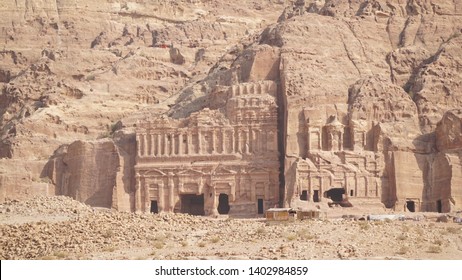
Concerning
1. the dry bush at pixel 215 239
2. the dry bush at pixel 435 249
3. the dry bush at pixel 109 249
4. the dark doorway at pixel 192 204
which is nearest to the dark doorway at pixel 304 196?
the dark doorway at pixel 192 204

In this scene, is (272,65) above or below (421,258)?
above

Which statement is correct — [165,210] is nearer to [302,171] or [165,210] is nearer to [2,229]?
[302,171]

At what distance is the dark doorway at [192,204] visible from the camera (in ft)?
331

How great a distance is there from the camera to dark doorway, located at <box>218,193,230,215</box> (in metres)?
101

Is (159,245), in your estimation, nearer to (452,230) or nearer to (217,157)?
(452,230)

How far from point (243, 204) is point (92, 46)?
159 feet

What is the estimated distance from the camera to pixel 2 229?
235ft

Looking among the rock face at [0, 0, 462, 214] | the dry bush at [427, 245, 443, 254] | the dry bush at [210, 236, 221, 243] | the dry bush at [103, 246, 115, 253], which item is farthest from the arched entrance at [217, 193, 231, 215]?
the dry bush at [427, 245, 443, 254]

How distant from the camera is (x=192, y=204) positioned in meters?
102

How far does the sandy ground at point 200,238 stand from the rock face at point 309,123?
1657 centimetres

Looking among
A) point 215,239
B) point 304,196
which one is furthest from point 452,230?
point 304,196

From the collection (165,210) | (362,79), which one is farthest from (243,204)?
(362,79)

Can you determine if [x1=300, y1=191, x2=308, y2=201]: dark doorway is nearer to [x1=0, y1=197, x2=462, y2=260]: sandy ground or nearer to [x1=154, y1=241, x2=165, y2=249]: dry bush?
[x1=0, y1=197, x2=462, y2=260]: sandy ground

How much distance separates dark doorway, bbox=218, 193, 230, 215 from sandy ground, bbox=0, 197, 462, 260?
2173 cm
